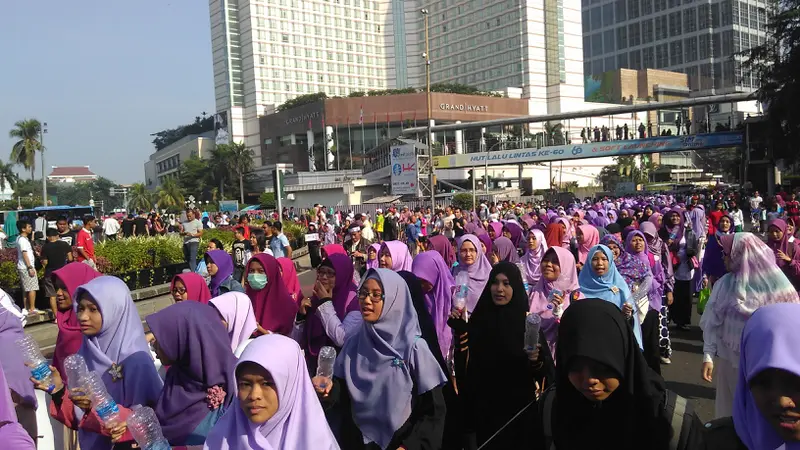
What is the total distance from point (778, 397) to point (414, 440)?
Answer: 1715 millimetres

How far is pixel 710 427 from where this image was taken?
2262 mm

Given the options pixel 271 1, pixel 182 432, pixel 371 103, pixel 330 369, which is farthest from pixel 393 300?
pixel 271 1

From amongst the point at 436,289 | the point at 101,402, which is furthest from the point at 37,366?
the point at 436,289

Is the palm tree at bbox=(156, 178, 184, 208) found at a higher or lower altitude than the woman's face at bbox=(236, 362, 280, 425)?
higher

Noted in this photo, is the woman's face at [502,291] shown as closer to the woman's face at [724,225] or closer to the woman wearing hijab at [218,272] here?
the woman wearing hijab at [218,272]

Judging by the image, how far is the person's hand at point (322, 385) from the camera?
3.01 m

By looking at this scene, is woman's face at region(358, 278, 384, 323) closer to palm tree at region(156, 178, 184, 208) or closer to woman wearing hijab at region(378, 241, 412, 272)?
woman wearing hijab at region(378, 241, 412, 272)

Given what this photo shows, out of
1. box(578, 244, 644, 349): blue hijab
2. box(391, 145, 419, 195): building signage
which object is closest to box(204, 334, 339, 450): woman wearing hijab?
Result: box(578, 244, 644, 349): blue hijab

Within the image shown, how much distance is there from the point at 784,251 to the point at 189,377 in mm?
5849

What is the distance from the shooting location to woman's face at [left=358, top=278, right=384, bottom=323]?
3213mm

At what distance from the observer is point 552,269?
15.5 ft

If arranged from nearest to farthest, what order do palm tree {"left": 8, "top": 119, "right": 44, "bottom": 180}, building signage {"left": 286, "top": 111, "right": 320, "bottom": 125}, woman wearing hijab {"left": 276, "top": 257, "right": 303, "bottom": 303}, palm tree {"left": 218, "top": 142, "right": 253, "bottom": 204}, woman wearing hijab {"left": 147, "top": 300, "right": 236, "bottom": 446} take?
woman wearing hijab {"left": 147, "top": 300, "right": 236, "bottom": 446}
woman wearing hijab {"left": 276, "top": 257, "right": 303, "bottom": 303}
palm tree {"left": 8, "top": 119, "right": 44, "bottom": 180}
palm tree {"left": 218, "top": 142, "right": 253, "bottom": 204}
building signage {"left": 286, "top": 111, "right": 320, "bottom": 125}

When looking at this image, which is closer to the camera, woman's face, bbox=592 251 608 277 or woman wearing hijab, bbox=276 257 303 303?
woman's face, bbox=592 251 608 277

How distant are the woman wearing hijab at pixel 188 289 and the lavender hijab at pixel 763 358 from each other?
11.6 ft
